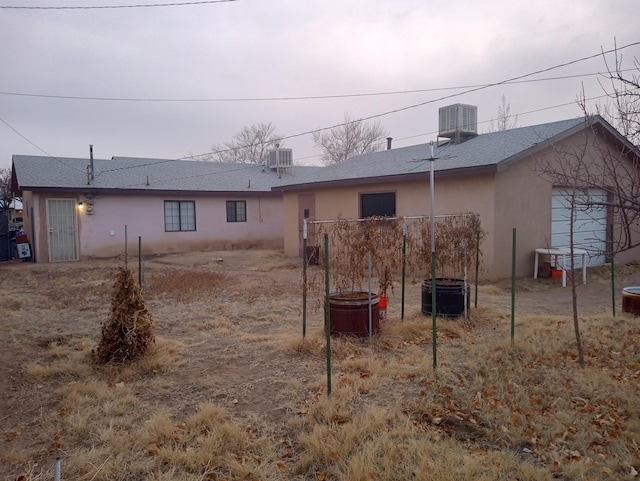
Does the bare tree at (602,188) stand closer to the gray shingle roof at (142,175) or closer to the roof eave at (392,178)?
the roof eave at (392,178)

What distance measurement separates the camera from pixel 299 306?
8.47 metres

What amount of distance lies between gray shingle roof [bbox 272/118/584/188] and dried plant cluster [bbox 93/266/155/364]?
613 cm

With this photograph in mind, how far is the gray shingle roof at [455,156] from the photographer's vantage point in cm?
1102

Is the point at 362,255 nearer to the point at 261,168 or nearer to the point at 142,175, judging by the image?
the point at 142,175

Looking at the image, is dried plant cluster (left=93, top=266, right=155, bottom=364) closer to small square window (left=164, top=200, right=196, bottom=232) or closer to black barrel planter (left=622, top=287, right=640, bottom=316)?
black barrel planter (left=622, top=287, right=640, bottom=316)

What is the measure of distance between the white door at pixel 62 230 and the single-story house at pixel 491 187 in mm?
9069

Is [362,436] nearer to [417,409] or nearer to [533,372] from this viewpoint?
[417,409]

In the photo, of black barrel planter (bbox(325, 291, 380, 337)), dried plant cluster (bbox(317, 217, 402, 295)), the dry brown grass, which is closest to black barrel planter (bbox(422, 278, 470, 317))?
the dry brown grass

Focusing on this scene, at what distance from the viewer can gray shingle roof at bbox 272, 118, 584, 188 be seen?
36.2ft

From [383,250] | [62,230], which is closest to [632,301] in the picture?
[383,250]

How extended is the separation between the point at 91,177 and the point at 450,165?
45.3 ft

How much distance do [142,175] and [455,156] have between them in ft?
44.2

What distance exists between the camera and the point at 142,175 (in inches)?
771

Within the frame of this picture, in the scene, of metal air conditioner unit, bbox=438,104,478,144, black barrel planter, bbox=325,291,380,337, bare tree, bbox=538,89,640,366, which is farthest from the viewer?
metal air conditioner unit, bbox=438,104,478,144
